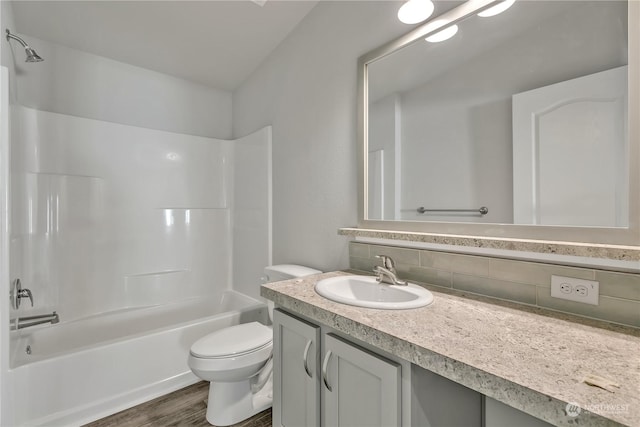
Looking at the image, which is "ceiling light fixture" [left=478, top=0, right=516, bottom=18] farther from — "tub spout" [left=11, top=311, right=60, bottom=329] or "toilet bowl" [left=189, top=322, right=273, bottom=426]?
"tub spout" [left=11, top=311, right=60, bottom=329]

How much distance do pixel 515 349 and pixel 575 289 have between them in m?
0.43

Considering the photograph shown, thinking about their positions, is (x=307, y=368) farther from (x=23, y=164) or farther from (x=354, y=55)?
(x=23, y=164)

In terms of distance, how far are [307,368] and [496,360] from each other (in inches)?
27.4

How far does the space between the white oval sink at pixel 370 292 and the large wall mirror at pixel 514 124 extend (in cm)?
31

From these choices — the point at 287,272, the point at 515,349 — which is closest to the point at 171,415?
→ the point at 287,272

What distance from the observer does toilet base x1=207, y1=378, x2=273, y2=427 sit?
168cm

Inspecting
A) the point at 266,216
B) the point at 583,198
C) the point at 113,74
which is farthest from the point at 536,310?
the point at 113,74

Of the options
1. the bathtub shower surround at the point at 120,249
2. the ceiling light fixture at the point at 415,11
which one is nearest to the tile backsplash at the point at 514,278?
the ceiling light fixture at the point at 415,11

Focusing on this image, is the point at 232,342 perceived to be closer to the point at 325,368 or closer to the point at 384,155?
the point at 325,368

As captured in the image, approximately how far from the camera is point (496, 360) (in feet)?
2.21

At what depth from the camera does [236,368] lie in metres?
1.59

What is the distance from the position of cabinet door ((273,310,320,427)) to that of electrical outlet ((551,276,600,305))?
0.84m

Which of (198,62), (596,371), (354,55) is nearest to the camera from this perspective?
(596,371)

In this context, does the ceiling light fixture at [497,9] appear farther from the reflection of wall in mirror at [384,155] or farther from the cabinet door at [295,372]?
the cabinet door at [295,372]
